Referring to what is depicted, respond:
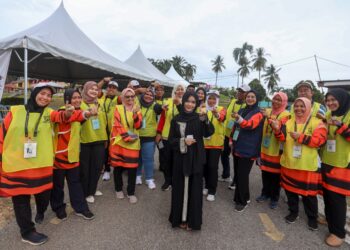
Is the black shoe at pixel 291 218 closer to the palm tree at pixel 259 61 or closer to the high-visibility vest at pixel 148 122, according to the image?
the high-visibility vest at pixel 148 122

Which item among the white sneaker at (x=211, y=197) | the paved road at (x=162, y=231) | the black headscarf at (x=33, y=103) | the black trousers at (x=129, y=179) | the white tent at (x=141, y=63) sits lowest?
the paved road at (x=162, y=231)

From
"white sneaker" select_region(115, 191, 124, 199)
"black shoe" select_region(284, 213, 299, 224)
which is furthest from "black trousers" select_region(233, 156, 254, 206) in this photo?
"white sneaker" select_region(115, 191, 124, 199)

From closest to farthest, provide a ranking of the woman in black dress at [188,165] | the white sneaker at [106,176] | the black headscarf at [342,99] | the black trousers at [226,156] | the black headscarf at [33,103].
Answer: the black headscarf at [33,103] → the black headscarf at [342,99] → the woman in black dress at [188,165] → the white sneaker at [106,176] → the black trousers at [226,156]

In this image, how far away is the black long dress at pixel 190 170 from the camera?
2973 millimetres

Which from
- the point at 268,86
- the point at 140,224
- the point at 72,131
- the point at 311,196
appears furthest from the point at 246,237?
the point at 268,86

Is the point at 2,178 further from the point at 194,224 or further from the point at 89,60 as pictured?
the point at 89,60

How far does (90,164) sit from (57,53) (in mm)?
3229

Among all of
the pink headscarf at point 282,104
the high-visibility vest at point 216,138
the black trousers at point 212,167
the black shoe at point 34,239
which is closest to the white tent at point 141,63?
the high-visibility vest at point 216,138

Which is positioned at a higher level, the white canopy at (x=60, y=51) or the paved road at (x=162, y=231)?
the white canopy at (x=60, y=51)

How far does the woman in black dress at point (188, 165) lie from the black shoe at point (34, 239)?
4.79 feet

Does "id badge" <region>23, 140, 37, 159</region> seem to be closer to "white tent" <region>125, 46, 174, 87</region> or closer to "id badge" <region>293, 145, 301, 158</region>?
→ "id badge" <region>293, 145, 301, 158</region>

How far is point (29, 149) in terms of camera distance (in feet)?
8.16

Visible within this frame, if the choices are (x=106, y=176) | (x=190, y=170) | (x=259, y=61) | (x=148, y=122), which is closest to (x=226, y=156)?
(x=148, y=122)

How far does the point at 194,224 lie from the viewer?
2979 millimetres
